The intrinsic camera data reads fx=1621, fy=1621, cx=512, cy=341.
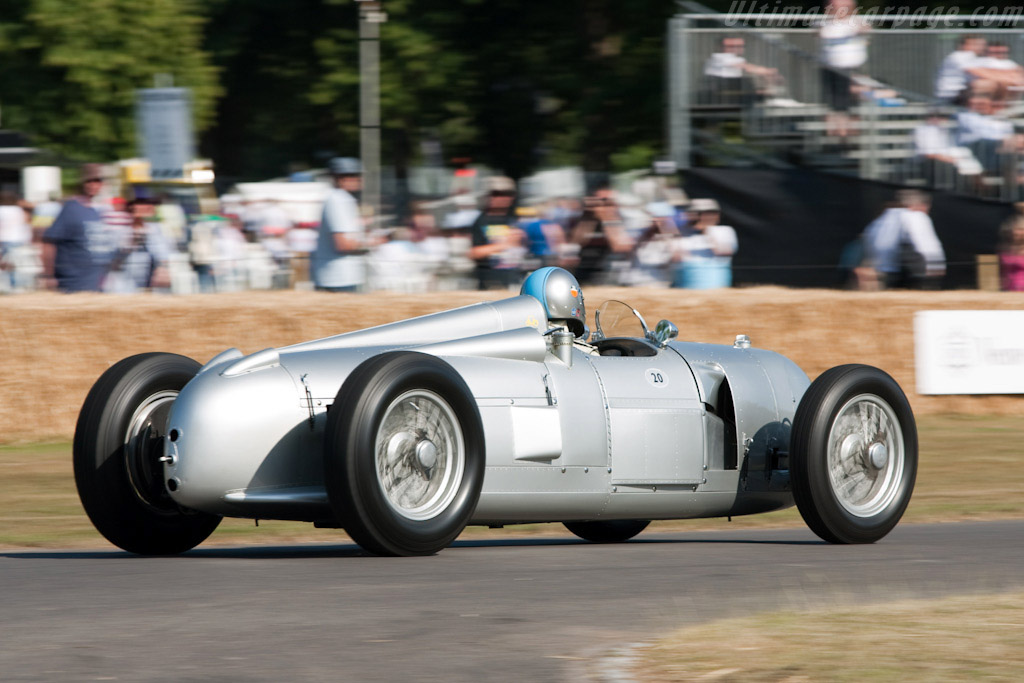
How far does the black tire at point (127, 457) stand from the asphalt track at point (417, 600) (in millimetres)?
161

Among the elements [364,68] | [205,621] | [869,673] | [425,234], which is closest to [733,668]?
[869,673]

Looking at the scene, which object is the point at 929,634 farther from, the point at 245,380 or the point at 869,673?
the point at 245,380

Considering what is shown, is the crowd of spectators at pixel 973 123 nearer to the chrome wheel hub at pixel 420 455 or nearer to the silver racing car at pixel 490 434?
the silver racing car at pixel 490 434

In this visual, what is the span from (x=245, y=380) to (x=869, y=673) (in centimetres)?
299

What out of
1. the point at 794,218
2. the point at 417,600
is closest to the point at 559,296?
the point at 417,600

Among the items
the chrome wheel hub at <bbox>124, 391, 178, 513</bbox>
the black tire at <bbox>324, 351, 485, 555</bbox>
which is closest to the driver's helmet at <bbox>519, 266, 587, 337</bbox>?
the black tire at <bbox>324, 351, 485, 555</bbox>

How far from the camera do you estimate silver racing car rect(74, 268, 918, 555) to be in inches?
249

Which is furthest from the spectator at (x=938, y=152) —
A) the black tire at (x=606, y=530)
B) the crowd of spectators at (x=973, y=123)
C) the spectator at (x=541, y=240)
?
the black tire at (x=606, y=530)

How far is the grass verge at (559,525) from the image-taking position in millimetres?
8508

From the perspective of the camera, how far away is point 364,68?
19.7 metres

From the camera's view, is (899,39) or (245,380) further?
(899,39)

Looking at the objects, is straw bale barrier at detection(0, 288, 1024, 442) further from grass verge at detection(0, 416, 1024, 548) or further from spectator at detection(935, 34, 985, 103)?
spectator at detection(935, 34, 985, 103)

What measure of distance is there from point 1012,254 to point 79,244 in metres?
8.48

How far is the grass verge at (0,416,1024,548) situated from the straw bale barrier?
0.46 m
